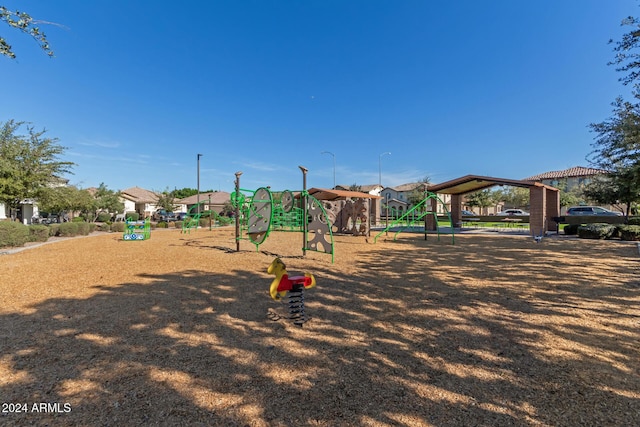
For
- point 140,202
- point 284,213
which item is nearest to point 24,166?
point 284,213

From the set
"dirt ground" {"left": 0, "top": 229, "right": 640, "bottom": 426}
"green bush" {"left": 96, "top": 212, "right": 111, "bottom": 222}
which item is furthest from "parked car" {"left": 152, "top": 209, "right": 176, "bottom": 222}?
"dirt ground" {"left": 0, "top": 229, "right": 640, "bottom": 426}

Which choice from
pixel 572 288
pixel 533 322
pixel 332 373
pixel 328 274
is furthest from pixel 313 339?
pixel 572 288

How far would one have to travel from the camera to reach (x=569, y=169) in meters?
57.7

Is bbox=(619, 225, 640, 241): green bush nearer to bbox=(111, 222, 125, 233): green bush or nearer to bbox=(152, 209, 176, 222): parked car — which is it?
bbox=(111, 222, 125, 233): green bush

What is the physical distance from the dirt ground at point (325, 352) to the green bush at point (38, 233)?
10529 millimetres

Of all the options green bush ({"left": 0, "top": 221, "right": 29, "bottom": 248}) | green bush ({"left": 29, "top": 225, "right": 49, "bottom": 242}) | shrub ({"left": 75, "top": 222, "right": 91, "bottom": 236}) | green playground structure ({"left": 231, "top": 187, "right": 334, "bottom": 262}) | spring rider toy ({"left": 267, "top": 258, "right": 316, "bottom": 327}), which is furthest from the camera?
shrub ({"left": 75, "top": 222, "right": 91, "bottom": 236})

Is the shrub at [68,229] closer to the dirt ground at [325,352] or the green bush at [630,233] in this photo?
the dirt ground at [325,352]

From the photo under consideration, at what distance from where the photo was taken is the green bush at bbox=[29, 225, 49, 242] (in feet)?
49.7

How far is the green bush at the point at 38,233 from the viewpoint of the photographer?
15.1 meters

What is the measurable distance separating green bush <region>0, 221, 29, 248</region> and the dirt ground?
7.71 meters

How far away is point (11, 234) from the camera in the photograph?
42.0 ft

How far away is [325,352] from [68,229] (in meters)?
22.8

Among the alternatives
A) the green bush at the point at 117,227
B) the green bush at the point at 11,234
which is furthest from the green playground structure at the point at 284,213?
the green bush at the point at 117,227

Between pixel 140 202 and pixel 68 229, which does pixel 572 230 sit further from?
pixel 140 202
